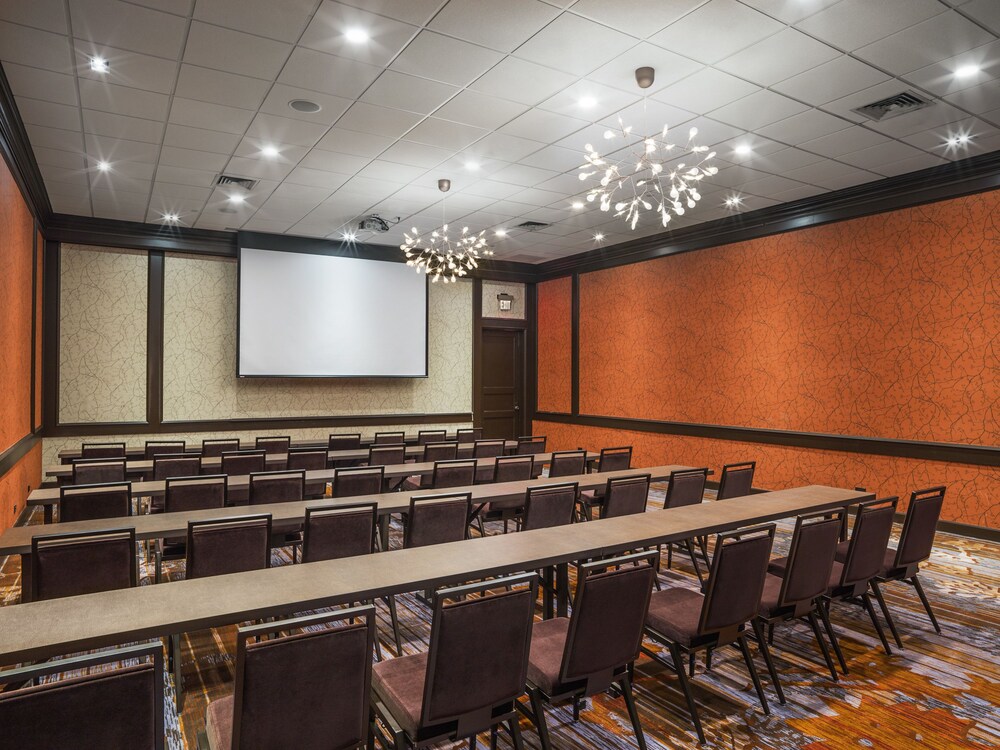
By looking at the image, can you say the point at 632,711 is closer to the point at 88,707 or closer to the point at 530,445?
the point at 88,707

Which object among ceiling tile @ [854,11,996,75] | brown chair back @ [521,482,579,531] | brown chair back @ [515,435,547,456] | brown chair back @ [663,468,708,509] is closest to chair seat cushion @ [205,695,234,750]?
brown chair back @ [521,482,579,531]

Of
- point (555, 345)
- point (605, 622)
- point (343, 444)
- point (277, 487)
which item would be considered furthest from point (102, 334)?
point (605, 622)

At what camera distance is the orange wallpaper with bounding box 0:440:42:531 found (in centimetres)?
549

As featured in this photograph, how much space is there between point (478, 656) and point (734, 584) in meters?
1.29

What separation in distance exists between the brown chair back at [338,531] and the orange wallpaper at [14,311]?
3.74 m

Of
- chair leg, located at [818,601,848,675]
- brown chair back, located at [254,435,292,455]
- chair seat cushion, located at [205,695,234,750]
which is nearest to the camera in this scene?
chair seat cushion, located at [205,695,234,750]

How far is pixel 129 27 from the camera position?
12.5ft

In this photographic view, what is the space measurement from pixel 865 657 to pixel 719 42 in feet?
12.4

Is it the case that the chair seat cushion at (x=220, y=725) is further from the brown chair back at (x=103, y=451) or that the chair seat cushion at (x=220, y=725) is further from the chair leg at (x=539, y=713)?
the brown chair back at (x=103, y=451)

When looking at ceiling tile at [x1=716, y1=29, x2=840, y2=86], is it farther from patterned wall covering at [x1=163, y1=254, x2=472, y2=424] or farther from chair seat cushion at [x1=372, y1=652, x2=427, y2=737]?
patterned wall covering at [x1=163, y1=254, x2=472, y2=424]

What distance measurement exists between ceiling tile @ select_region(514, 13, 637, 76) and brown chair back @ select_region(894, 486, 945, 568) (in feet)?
10.8

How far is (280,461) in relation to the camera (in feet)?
20.5

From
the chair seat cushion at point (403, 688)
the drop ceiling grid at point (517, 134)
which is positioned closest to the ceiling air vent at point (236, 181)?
the drop ceiling grid at point (517, 134)

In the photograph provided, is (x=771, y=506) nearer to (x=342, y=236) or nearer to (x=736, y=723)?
(x=736, y=723)
